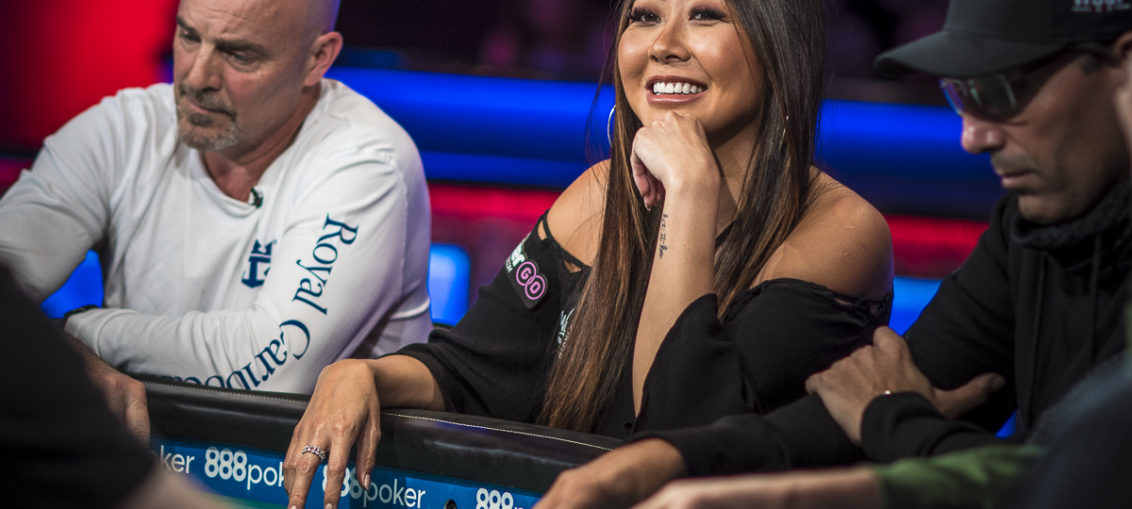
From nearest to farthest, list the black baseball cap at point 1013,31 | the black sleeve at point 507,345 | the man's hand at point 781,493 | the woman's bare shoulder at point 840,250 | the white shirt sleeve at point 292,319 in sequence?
the man's hand at point 781,493 → the black baseball cap at point 1013,31 → the woman's bare shoulder at point 840,250 → the black sleeve at point 507,345 → the white shirt sleeve at point 292,319

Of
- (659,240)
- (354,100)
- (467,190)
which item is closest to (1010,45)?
(659,240)

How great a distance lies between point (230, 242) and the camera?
109 inches

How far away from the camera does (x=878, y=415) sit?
4.99ft

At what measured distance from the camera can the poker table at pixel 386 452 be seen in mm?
1657

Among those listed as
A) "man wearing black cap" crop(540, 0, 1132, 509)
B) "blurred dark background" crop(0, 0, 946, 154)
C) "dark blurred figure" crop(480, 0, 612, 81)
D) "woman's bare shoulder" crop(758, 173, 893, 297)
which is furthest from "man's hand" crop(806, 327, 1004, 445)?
"dark blurred figure" crop(480, 0, 612, 81)

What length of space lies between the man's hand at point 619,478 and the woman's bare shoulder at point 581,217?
86 cm

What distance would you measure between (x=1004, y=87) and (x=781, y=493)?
667mm

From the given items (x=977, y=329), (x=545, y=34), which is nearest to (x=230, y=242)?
(x=977, y=329)

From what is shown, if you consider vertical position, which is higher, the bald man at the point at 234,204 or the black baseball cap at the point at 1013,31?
the black baseball cap at the point at 1013,31

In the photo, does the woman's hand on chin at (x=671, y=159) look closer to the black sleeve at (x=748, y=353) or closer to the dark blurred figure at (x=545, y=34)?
the black sleeve at (x=748, y=353)

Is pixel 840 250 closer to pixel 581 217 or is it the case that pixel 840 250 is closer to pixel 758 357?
pixel 758 357

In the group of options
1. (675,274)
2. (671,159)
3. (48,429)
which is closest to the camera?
(48,429)

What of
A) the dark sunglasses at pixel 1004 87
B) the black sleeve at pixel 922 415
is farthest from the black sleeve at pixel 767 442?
the dark sunglasses at pixel 1004 87

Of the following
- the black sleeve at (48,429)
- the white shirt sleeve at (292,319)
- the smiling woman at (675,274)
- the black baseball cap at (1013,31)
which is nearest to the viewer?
the black sleeve at (48,429)
